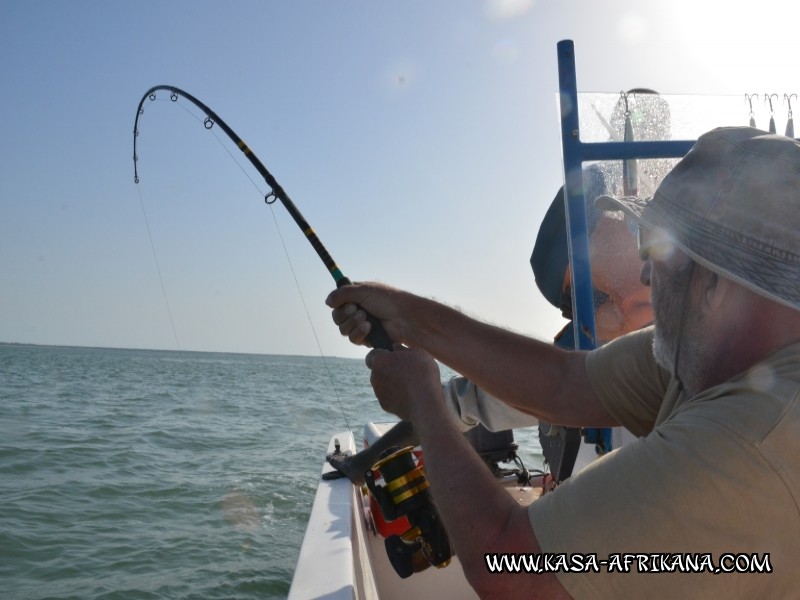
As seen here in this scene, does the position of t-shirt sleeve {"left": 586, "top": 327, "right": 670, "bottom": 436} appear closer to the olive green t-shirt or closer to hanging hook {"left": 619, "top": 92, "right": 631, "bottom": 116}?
the olive green t-shirt

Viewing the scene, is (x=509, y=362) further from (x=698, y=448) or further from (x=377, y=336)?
(x=698, y=448)

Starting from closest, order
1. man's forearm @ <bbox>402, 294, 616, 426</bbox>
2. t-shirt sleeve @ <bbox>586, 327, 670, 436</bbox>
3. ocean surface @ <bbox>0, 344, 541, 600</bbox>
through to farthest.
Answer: t-shirt sleeve @ <bbox>586, 327, 670, 436</bbox>
man's forearm @ <bbox>402, 294, 616, 426</bbox>
ocean surface @ <bbox>0, 344, 541, 600</bbox>

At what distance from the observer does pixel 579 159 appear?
2449mm

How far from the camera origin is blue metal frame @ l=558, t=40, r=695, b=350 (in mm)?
2434

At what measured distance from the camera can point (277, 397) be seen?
23.0 meters

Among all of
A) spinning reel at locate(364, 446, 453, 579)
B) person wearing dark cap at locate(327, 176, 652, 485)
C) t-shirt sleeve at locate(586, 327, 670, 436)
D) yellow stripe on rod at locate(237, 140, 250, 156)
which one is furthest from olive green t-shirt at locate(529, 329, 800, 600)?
yellow stripe on rod at locate(237, 140, 250, 156)

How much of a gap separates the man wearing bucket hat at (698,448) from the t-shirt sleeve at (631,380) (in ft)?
0.81

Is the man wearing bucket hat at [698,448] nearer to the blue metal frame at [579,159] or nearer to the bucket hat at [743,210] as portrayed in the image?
the bucket hat at [743,210]

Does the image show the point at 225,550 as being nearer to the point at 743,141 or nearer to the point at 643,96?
the point at 643,96

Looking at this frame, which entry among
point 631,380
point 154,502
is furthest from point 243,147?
→ point 154,502

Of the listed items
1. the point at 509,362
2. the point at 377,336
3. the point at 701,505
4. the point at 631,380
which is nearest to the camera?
the point at 701,505

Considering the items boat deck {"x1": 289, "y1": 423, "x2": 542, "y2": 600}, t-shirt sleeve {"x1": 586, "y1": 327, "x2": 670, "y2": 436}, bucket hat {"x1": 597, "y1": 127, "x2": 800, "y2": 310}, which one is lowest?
boat deck {"x1": 289, "y1": 423, "x2": 542, "y2": 600}

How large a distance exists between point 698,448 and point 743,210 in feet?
1.31

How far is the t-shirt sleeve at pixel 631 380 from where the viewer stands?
1.59m
